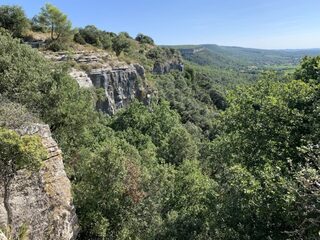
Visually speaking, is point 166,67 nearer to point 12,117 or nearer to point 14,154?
point 12,117

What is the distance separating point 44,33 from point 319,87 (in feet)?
181

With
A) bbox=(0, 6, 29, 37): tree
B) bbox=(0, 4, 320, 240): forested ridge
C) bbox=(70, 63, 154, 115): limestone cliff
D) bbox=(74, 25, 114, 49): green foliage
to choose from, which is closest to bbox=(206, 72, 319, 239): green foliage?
bbox=(0, 4, 320, 240): forested ridge

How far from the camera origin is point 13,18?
52.6 meters

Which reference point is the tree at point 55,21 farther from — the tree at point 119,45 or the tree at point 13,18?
the tree at point 119,45

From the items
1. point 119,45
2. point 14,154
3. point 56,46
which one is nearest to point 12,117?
point 14,154

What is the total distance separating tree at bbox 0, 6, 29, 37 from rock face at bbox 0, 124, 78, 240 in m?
42.1

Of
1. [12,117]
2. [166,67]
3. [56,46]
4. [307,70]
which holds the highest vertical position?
[56,46]

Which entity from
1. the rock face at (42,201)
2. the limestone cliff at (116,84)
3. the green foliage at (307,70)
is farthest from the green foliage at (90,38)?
the green foliage at (307,70)

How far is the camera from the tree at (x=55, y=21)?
57641mm

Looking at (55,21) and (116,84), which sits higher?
(55,21)

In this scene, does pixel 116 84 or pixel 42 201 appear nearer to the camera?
pixel 42 201

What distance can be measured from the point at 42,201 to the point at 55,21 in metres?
48.8

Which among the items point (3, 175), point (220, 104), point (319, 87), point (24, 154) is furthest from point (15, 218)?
point (220, 104)

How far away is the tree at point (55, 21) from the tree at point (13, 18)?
5246 mm
